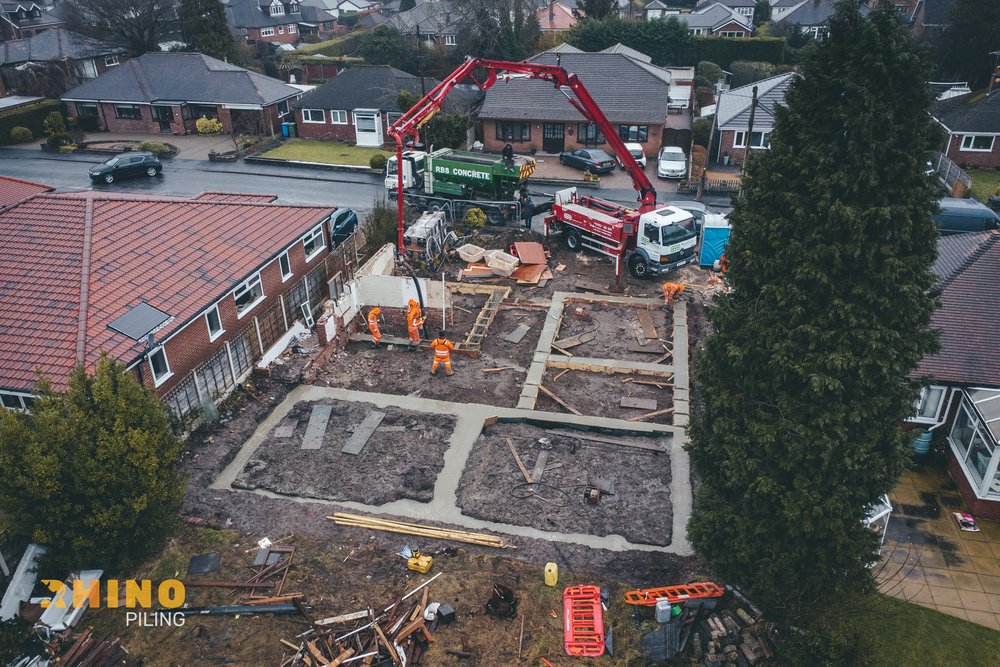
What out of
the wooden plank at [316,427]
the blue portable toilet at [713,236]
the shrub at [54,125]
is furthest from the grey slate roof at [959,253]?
the shrub at [54,125]

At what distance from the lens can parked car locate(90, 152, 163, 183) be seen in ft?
131

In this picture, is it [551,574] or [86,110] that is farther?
[86,110]

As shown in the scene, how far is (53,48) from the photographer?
58.7m

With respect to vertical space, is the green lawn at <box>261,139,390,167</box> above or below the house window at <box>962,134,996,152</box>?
below

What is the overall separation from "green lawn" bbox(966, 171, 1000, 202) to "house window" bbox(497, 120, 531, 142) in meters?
25.2

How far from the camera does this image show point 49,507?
1366cm

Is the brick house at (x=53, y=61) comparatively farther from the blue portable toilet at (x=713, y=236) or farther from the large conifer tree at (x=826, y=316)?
the large conifer tree at (x=826, y=316)

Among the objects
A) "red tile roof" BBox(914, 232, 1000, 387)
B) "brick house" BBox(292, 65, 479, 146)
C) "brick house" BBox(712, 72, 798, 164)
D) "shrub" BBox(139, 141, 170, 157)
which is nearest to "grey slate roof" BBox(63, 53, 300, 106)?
"brick house" BBox(292, 65, 479, 146)

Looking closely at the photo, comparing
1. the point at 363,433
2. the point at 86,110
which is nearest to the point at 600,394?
the point at 363,433

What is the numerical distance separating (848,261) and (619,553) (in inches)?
320

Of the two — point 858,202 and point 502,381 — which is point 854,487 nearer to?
point 858,202

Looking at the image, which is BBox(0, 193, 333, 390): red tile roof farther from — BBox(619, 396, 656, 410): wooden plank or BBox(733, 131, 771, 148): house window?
BBox(733, 131, 771, 148): house window

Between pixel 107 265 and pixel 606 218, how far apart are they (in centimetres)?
→ 1828

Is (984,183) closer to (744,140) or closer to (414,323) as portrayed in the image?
(744,140)
